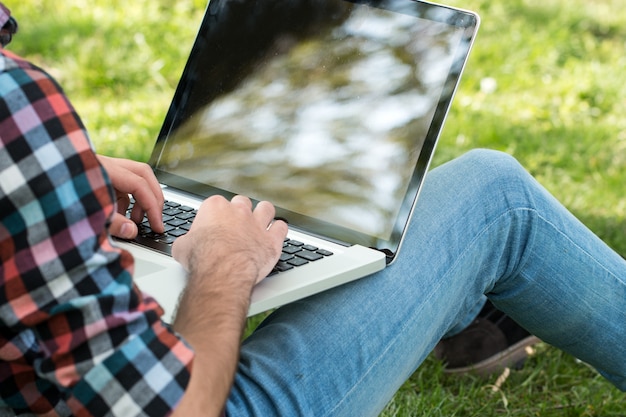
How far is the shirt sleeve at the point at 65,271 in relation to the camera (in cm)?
99

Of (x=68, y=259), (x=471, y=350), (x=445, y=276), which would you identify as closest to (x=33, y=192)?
(x=68, y=259)

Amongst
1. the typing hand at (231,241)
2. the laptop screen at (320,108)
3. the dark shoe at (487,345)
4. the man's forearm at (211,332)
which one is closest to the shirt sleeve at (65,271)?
the man's forearm at (211,332)

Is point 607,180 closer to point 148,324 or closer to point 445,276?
point 445,276

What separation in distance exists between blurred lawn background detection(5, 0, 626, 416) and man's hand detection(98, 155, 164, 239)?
6.02 ft

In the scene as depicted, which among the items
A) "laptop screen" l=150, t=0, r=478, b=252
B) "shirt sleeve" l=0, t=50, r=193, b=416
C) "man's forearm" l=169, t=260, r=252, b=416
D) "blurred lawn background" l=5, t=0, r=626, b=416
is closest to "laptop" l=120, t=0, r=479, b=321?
"laptop screen" l=150, t=0, r=478, b=252

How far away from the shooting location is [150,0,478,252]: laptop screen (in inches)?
62.5

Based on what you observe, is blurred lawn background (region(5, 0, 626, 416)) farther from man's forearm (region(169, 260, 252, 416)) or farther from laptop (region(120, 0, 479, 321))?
man's forearm (region(169, 260, 252, 416))

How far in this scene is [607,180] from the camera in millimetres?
3354

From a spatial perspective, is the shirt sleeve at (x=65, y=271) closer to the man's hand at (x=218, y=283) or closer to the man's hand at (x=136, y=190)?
the man's hand at (x=218, y=283)

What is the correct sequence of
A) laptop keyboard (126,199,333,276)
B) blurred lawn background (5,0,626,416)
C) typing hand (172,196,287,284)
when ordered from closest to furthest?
typing hand (172,196,287,284), laptop keyboard (126,199,333,276), blurred lawn background (5,0,626,416)

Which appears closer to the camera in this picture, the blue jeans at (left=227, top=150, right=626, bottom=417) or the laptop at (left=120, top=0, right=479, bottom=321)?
the blue jeans at (left=227, top=150, right=626, bottom=417)

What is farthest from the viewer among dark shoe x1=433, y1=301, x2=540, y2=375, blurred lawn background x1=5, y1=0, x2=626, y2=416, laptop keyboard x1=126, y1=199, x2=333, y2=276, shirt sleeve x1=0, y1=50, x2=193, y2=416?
Result: blurred lawn background x1=5, y1=0, x2=626, y2=416

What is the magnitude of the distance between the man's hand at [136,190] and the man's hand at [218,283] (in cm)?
16

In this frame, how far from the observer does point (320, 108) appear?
172cm
